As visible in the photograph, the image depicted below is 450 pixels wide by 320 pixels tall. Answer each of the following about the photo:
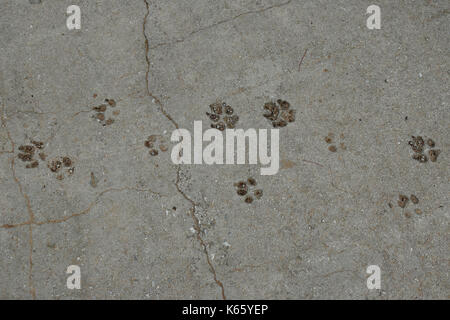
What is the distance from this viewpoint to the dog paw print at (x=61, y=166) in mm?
3301

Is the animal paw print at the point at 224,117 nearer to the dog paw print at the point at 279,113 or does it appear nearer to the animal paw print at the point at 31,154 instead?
the dog paw print at the point at 279,113

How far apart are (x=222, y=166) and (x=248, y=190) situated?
1.02 feet

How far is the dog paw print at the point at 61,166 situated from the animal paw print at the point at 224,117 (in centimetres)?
128

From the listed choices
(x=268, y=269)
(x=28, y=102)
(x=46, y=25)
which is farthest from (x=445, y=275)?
(x=46, y=25)

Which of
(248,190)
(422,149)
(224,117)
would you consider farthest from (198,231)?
(422,149)

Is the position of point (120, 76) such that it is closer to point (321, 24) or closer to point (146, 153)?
point (146, 153)

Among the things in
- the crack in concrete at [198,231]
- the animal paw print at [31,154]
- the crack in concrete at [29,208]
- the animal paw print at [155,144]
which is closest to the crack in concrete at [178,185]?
the crack in concrete at [198,231]

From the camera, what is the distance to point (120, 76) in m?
3.43

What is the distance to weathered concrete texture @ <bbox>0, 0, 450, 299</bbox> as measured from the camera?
10.6ft

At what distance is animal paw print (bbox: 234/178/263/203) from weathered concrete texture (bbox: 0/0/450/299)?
0.05 m

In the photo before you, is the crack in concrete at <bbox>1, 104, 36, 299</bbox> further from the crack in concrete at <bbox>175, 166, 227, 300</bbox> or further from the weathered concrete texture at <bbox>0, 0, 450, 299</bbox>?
the crack in concrete at <bbox>175, 166, 227, 300</bbox>

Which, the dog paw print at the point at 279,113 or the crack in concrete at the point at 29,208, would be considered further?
the dog paw print at the point at 279,113

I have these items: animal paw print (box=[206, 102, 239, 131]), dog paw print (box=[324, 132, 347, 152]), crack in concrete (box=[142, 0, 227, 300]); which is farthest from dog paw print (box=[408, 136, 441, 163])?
crack in concrete (box=[142, 0, 227, 300])
